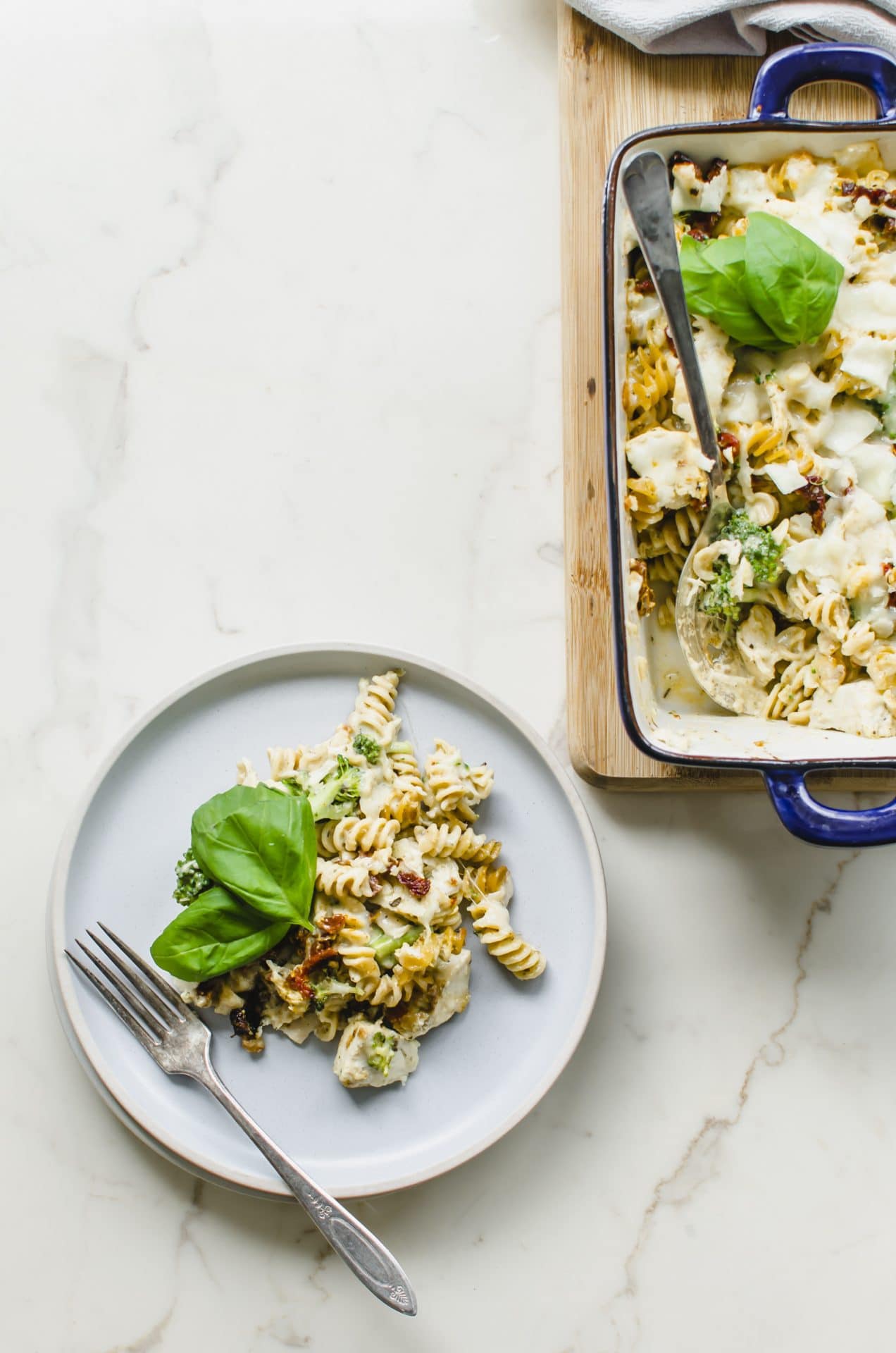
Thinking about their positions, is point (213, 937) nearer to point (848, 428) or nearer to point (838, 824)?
point (838, 824)

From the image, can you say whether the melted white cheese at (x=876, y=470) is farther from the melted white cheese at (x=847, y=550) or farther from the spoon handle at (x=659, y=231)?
the spoon handle at (x=659, y=231)

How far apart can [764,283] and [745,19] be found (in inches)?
20.0

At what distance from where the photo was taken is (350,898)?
1.62 metres

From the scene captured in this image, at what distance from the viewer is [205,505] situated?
72.1 inches

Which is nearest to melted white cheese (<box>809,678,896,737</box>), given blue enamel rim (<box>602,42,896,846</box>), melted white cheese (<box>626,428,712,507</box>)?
blue enamel rim (<box>602,42,896,846</box>)

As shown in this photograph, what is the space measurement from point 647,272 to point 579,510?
1.20 feet

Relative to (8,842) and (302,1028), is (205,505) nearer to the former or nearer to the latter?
(8,842)

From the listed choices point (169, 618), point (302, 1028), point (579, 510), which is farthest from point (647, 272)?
point (302, 1028)

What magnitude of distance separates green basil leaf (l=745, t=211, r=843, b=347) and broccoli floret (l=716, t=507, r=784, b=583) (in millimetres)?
271

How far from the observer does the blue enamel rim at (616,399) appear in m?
1.42

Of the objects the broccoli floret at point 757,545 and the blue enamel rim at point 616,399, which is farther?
the broccoli floret at point 757,545

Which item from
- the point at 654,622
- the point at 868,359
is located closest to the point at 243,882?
the point at 654,622

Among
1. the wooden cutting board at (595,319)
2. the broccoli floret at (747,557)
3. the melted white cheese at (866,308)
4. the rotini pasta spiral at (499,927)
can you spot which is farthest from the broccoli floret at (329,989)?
the melted white cheese at (866,308)

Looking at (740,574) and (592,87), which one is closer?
(740,574)
